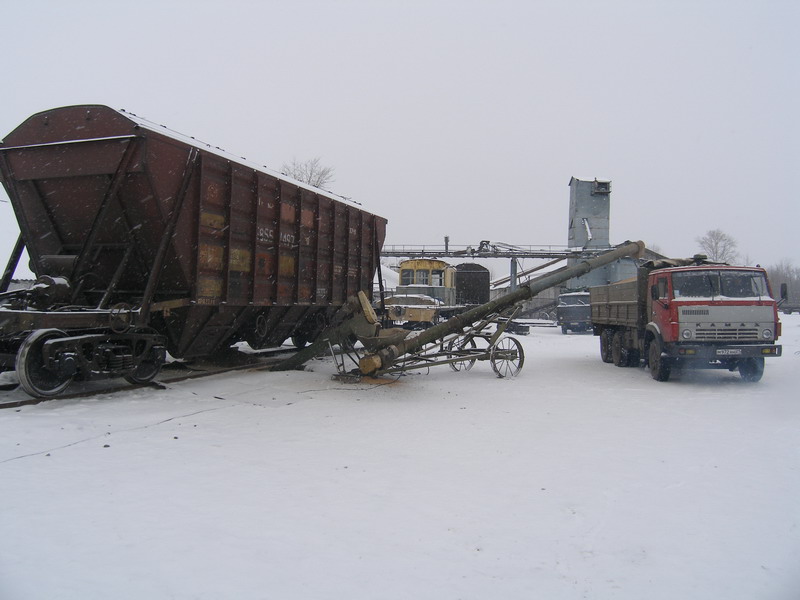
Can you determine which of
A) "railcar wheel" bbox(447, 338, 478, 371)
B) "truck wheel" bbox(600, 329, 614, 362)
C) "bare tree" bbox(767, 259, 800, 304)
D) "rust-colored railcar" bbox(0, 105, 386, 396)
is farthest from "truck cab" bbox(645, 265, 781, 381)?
"bare tree" bbox(767, 259, 800, 304)

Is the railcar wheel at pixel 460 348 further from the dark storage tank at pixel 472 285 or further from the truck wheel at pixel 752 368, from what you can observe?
the dark storage tank at pixel 472 285

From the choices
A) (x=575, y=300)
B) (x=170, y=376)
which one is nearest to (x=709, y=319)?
(x=170, y=376)

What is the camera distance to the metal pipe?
9.09 metres

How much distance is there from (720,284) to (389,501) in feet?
29.4

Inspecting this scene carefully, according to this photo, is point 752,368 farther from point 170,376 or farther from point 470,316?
point 170,376

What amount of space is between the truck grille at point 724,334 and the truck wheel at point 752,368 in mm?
732

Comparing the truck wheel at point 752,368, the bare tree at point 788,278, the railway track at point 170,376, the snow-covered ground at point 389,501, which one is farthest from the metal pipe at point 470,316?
the bare tree at point 788,278

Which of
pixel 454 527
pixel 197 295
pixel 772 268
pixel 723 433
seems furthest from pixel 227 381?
pixel 772 268

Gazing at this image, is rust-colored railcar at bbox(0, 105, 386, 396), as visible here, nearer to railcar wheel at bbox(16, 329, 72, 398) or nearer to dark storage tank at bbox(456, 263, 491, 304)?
railcar wheel at bbox(16, 329, 72, 398)

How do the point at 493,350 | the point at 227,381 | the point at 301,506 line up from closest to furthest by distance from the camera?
1. the point at 301,506
2. the point at 227,381
3. the point at 493,350

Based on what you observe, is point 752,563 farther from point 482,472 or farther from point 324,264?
point 324,264

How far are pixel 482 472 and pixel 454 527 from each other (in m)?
1.21

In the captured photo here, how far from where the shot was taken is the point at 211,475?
4.48 m

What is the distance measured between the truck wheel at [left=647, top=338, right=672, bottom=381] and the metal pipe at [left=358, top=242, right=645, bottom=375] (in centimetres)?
194
